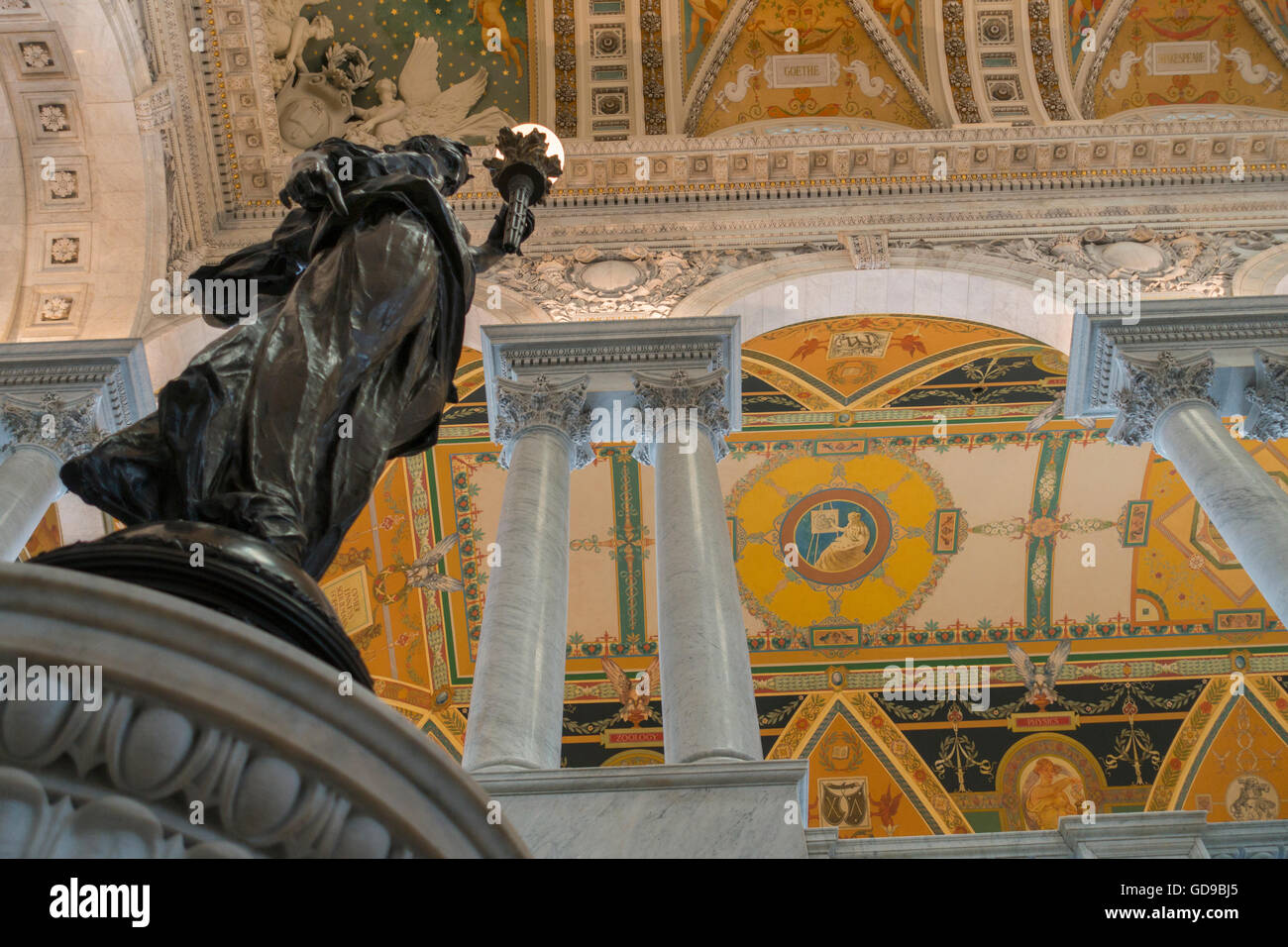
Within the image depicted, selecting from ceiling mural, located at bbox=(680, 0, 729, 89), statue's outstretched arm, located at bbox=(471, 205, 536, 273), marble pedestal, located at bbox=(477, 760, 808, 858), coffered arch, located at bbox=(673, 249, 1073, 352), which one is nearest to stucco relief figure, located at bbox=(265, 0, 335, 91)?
ceiling mural, located at bbox=(680, 0, 729, 89)

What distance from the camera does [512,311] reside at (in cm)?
776

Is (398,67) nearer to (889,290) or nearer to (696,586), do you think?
(889,290)

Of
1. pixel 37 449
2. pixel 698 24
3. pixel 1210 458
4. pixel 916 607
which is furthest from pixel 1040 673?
pixel 37 449

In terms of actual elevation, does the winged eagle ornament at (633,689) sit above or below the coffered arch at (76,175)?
below

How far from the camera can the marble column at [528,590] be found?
16.1 feet

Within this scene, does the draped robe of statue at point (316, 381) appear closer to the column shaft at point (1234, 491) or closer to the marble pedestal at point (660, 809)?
the marble pedestal at point (660, 809)

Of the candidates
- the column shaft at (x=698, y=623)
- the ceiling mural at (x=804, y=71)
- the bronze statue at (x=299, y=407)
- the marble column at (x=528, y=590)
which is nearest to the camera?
the bronze statue at (x=299, y=407)

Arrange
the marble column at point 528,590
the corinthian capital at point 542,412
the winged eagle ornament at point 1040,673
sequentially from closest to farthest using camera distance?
the marble column at point 528,590 < the corinthian capital at point 542,412 < the winged eagle ornament at point 1040,673

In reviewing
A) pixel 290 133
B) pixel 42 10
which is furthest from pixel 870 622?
pixel 42 10

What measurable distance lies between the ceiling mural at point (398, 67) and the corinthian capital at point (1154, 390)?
491 centimetres

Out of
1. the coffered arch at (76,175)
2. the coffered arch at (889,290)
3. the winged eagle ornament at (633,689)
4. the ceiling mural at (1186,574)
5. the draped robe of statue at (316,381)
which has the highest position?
the coffered arch at (76,175)

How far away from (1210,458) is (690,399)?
264 centimetres

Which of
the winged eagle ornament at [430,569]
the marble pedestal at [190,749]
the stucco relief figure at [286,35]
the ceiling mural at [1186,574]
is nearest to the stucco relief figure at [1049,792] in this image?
the ceiling mural at [1186,574]

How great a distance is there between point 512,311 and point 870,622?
4.76 m
